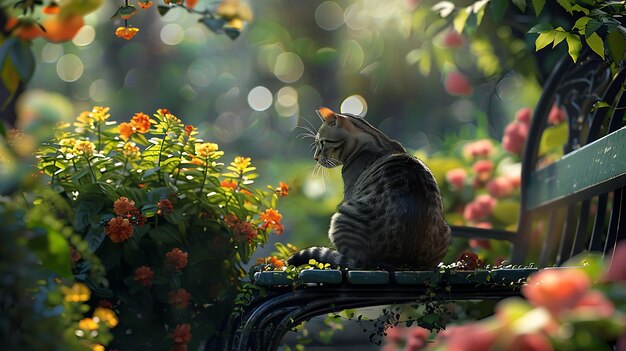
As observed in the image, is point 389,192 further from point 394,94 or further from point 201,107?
point 201,107

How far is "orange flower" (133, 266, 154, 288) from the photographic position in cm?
239

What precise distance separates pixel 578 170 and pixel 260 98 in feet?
33.7

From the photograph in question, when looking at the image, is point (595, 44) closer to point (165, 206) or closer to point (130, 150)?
point (165, 206)

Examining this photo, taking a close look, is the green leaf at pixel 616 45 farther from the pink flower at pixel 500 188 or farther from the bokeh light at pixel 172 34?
the bokeh light at pixel 172 34

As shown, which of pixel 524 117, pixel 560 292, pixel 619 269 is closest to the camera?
pixel 560 292

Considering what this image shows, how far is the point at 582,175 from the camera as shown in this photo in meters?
2.90

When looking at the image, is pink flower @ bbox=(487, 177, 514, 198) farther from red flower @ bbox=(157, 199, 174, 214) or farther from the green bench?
red flower @ bbox=(157, 199, 174, 214)

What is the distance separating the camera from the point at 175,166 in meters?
2.63

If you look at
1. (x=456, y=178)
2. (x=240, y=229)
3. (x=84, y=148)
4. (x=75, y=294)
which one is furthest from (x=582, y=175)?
(x=75, y=294)

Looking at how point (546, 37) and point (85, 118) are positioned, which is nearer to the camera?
point (546, 37)

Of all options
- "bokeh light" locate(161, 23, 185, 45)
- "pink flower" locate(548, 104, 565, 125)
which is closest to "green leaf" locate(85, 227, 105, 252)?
"pink flower" locate(548, 104, 565, 125)

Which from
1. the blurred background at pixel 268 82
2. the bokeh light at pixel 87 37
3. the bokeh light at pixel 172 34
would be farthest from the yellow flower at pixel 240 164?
the bokeh light at pixel 172 34

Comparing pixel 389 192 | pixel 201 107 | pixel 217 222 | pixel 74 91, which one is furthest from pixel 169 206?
pixel 74 91

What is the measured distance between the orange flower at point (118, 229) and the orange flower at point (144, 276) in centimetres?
10
